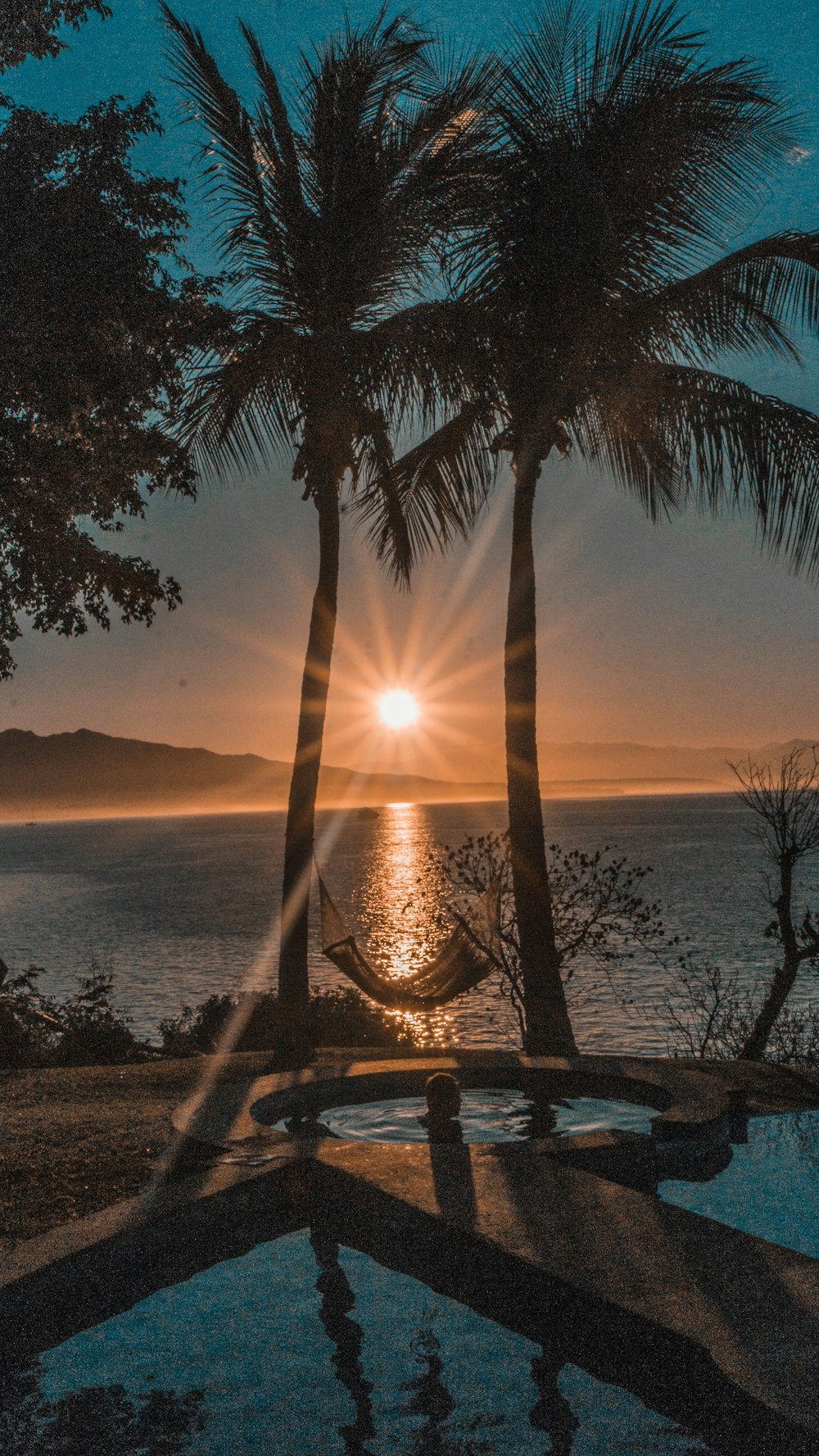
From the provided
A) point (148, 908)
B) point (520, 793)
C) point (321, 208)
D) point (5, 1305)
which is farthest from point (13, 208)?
point (148, 908)

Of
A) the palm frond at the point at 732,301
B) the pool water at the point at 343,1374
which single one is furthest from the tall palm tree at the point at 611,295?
the pool water at the point at 343,1374

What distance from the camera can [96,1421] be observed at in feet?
11.9

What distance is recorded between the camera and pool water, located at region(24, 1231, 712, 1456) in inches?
140

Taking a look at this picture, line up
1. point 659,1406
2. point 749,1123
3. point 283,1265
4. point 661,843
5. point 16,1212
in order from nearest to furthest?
point 659,1406, point 283,1265, point 16,1212, point 749,1123, point 661,843

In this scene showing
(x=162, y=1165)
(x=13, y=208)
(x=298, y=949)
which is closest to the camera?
(x=162, y=1165)

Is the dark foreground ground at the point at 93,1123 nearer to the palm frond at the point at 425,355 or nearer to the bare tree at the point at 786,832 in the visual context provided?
the bare tree at the point at 786,832

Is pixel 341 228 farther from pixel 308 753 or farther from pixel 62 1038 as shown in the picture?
pixel 62 1038

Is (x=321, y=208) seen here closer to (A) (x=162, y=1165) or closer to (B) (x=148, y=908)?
(A) (x=162, y=1165)

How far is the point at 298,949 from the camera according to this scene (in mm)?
9703

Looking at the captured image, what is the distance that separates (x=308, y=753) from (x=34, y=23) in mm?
6195

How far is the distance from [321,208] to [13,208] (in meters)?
2.77

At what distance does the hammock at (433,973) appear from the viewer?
341 inches

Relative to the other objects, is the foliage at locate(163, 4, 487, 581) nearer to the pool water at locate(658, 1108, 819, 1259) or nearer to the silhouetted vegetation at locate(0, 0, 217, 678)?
the silhouetted vegetation at locate(0, 0, 217, 678)

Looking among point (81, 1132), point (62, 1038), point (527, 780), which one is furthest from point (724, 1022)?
point (81, 1132)
